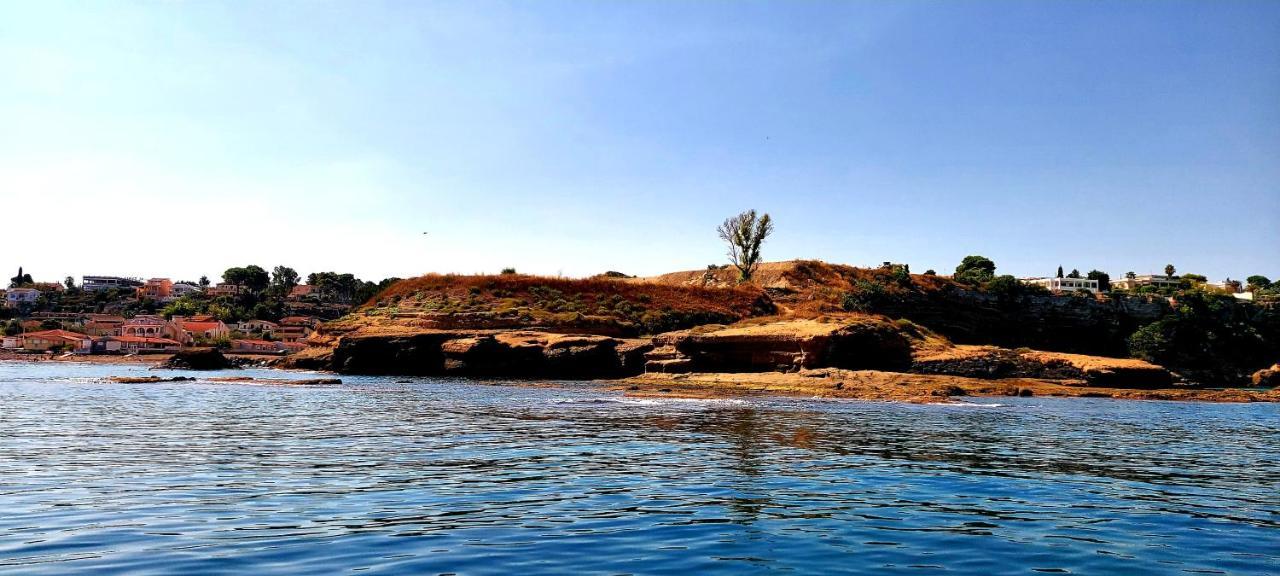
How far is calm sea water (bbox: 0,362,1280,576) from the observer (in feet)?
30.4

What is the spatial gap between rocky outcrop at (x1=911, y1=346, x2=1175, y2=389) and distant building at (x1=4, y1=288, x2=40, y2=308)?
639 ft

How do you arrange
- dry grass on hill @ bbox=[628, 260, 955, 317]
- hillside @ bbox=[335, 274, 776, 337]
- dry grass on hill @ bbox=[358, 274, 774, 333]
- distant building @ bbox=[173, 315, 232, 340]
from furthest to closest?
distant building @ bbox=[173, 315, 232, 340] < dry grass on hill @ bbox=[628, 260, 955, 317] < dry grass on hill @ bbox=[358, 274, 774, 333] < hillside @ bbox=[335, 274, 776, 337]

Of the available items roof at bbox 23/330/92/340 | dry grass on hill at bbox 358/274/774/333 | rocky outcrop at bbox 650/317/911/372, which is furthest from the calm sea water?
roof at bbox 23/330/92/340

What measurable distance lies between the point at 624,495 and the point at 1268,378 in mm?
69395

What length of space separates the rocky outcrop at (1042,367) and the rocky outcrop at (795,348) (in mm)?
2459

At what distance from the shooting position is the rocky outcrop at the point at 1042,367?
48.9m

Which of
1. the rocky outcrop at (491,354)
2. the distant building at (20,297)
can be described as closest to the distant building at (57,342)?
the rocky outcrop at (491,354)

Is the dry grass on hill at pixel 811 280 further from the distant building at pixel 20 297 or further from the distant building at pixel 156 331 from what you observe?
the distant building at pixel 20 297

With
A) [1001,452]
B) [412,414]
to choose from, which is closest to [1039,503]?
[1001,452]

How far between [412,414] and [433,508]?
Answer: 17838 mm

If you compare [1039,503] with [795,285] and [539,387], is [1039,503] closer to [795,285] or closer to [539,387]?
[539,387]

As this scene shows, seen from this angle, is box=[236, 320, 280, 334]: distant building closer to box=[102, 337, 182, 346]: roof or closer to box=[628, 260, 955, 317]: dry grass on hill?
box=[102, 337, 182, 346]: roof

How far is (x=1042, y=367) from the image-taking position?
167 feet

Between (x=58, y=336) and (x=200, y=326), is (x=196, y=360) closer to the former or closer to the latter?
(x=58, y=336)
